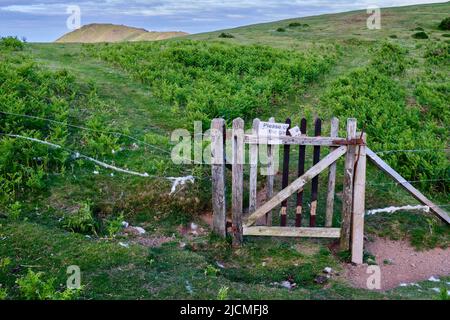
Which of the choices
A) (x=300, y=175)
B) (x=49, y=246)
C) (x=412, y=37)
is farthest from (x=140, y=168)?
(x=412, y=37)

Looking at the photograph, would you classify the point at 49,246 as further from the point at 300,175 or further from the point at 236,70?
the point at 236,70

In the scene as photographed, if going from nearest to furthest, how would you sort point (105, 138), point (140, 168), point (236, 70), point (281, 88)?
point (140, 168)
point (105, 138)
point (281, 88)
point (236, 70)

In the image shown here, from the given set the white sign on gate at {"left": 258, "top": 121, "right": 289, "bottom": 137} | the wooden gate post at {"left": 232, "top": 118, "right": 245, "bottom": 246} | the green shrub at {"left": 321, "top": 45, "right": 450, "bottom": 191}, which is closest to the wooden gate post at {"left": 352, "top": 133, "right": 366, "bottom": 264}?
the white sign on gate at {"left": 258, "top": 121, "right": 289, "bottom": 137}

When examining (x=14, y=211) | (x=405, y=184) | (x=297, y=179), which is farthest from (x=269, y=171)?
(x=14, y=211)

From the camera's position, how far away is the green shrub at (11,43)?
20.8m

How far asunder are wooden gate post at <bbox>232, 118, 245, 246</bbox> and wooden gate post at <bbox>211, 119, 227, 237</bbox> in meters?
0.20

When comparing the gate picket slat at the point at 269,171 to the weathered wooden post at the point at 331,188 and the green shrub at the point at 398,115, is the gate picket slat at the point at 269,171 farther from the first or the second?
the green shrub at the point at 398,115

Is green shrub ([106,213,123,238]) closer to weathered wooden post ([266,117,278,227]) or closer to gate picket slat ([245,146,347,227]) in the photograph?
gate picket slat ([245,146,347,227])

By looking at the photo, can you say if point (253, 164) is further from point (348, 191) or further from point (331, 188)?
point (348, 191)

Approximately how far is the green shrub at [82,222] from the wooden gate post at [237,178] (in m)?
2.41

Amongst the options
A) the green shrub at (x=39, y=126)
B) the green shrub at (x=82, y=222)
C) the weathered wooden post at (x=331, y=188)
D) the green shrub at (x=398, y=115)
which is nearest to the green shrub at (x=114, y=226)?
the green shrub at (x=82, y=222)

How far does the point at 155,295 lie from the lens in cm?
605

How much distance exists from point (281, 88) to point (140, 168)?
9.36 m

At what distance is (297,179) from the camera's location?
7.57m
